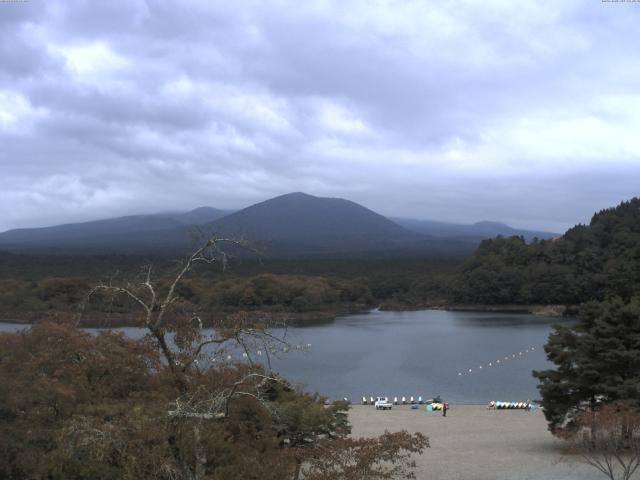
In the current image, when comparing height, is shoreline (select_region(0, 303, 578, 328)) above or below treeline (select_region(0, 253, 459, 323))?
below

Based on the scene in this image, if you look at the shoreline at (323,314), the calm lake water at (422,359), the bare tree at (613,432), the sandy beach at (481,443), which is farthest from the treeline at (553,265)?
the bare tree at (613,432)

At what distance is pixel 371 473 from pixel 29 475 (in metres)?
3.95

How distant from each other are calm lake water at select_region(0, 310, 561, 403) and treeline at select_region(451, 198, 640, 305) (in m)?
9.61

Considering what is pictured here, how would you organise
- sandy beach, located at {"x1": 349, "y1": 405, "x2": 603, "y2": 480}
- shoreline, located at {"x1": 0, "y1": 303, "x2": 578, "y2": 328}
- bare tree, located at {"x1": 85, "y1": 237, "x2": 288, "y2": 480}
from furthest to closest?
1. shoreline, located at {"x1": 0, "y1": 303, "x2": 578, "y2": 328}
2. sandy beach, located at {"x1": 349, "y1": 405, "x2": 603, "y2": 480}
3. bare tree, located at {"x1": 85, "y1": 237, "x2": 288, "y2": 480}

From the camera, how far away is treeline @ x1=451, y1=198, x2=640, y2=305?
5953cm

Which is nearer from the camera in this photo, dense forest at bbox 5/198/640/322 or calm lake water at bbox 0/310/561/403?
calm lake water at bbox 0/310/561/403

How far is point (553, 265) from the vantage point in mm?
63344

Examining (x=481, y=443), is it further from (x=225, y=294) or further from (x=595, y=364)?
(x=225, y=294)

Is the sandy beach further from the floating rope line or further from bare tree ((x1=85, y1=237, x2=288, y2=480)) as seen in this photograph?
the floating rope line

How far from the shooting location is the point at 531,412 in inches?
782

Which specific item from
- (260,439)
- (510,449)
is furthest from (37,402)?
(510,449)

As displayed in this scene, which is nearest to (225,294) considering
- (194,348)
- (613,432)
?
(613,432)

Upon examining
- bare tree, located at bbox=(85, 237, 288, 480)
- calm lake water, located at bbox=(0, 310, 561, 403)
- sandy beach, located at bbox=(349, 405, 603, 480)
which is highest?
bare tree, located at bbox=(85, 237, 288, 480)

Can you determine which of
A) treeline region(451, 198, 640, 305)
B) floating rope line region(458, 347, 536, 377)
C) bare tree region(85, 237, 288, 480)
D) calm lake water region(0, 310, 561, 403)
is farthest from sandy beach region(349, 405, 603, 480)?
treeline region(451, 198, 640, 305)
